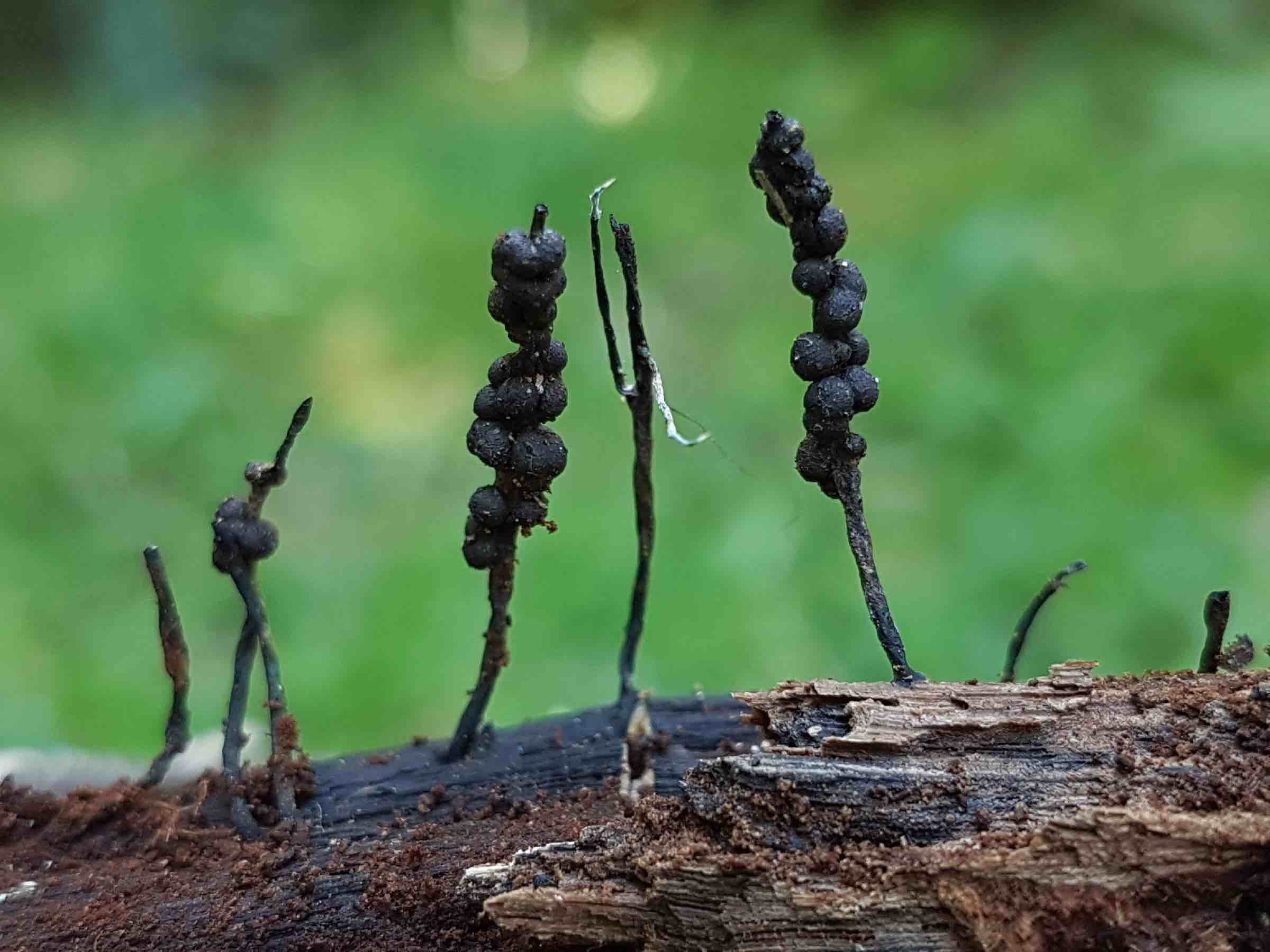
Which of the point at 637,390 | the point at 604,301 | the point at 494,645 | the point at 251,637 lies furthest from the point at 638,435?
the point at 251,637

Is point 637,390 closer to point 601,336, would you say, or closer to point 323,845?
point 323,845

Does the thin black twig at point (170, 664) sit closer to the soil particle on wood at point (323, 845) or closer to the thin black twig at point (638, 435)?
the soil particle on wood at point (323, 845)

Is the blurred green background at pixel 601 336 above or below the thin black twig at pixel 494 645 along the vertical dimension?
above

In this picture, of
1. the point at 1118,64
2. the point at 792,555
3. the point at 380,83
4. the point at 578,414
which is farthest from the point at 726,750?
the point at 380,83

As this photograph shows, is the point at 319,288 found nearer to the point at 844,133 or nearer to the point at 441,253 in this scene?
the point at 441,253

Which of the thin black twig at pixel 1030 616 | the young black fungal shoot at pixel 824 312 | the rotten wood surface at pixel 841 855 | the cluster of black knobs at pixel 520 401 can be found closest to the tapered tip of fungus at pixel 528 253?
the cluster of black knobs at pixel 520 401

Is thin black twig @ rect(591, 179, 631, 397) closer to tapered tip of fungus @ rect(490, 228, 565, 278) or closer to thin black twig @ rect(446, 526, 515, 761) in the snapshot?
tapered tip of fungus @ rect(490, 228, 565, 278)

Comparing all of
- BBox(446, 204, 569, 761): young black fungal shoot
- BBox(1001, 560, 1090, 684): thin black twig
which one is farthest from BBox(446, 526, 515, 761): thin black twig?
BBox(1001, 560, 1090, 684): thin black twig
